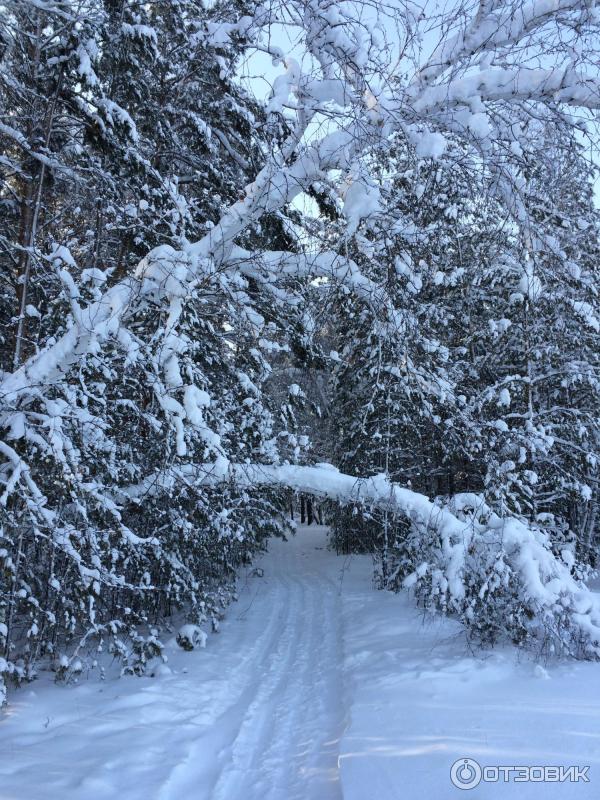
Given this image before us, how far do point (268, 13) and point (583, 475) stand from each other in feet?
30.0

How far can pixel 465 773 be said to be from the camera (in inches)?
135

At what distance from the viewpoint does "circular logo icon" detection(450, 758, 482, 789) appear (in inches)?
131

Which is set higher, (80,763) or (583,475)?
(583,475)

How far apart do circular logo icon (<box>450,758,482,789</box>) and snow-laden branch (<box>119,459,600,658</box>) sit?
231 centimetres

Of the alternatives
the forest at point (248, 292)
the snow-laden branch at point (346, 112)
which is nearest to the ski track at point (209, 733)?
the forest at point (248, 292)

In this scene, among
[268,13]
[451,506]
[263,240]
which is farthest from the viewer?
[263,240]

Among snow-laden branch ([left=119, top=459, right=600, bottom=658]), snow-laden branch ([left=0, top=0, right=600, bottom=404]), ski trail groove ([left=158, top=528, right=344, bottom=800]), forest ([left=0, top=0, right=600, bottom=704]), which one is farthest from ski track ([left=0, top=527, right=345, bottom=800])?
snow-laden branch ([left=0, top=0, right=600, bottom=404])

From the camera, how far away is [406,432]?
1265cm

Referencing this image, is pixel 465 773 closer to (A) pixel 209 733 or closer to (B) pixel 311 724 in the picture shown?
(B) pixel 311 724

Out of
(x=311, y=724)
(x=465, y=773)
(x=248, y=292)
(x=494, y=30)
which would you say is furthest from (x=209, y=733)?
(x=494, y=30)

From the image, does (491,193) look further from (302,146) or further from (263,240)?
(263,240)

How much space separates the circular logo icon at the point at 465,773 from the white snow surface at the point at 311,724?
2.3 inches

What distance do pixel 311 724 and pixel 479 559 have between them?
8.31ft

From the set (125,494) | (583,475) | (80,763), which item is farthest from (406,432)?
(80,763)
